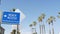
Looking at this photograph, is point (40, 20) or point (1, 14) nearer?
point (1, 14)

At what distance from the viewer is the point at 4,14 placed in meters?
21.2

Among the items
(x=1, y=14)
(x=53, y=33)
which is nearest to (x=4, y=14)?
(x=1, y=14)

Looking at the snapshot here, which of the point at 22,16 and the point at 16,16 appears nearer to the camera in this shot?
the point at 22,16

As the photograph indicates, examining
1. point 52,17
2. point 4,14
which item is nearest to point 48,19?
point 52,17

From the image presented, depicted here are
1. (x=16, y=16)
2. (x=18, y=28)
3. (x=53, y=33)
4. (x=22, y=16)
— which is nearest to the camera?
(x=18, y=28)

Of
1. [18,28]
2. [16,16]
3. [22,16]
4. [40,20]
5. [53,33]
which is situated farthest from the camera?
[40,20]

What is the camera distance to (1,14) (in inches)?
821

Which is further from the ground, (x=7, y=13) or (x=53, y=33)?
(x=7, y=13)

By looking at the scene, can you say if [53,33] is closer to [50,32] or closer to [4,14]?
[50,32]

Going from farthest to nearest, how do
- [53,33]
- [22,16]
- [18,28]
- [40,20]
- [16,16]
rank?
[40,20], [53,33], [16,16], [22,16], [18,28]

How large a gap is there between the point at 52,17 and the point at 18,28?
67921 millimetres

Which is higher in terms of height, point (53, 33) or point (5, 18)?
point (5, 18)

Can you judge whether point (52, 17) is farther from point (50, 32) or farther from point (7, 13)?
point (7, 13)

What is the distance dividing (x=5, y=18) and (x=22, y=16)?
23.0 feet
